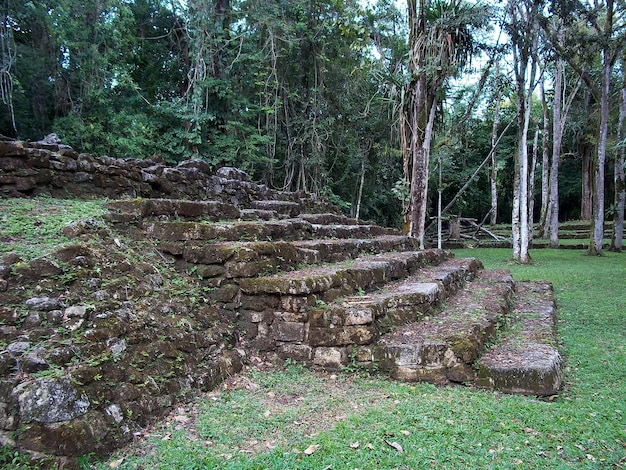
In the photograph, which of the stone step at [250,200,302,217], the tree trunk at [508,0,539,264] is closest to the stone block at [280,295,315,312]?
the stone step at [250,200,302,217]

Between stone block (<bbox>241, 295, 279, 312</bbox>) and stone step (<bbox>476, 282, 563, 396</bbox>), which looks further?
stone block (<bbox>241, 295, 279, 312</bbox>)

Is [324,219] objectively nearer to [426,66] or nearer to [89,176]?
[89,176]

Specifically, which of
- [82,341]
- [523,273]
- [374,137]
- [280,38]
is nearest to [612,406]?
[82,341]

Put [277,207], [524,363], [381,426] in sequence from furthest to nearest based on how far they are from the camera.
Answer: [277,207]
[524,363]
[381,426]

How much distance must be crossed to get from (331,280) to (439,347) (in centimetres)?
117

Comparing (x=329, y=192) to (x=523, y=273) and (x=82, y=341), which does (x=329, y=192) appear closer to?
(x=523, y=273)

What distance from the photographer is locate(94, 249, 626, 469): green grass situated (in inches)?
92.7

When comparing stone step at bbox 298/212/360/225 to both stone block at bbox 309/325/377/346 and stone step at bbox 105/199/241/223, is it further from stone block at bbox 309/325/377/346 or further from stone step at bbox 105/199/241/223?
stone block at bbox 309/325/377/346

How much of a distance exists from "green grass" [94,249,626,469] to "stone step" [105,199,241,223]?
1.93 m

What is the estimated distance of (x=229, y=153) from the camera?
37.3 ft

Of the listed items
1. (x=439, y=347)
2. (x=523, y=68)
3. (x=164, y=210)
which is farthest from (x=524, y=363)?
(x=523, y=68)

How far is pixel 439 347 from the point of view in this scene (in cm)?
354

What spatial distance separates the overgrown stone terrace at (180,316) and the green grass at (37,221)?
0.13m

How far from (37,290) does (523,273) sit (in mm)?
9694
